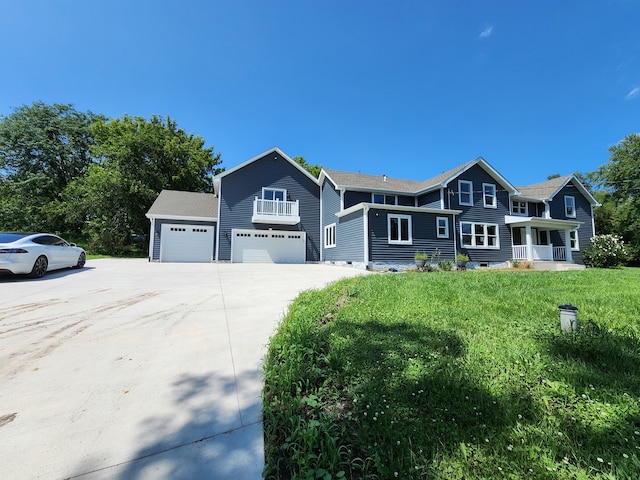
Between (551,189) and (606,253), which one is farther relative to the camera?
(551,189)

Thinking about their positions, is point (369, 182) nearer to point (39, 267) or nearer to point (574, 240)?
point (39, 267)

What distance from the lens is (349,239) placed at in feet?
50.7

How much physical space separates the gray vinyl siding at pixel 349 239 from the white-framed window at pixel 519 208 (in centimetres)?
1256

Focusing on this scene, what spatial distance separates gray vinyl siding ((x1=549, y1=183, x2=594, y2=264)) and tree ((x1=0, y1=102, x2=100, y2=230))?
41514 mm

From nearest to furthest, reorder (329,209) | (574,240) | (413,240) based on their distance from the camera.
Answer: (413,240) < (329,209) < (574,240)

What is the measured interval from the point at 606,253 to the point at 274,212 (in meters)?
19.8

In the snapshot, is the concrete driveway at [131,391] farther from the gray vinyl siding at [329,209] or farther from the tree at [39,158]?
the tree at [39,158]

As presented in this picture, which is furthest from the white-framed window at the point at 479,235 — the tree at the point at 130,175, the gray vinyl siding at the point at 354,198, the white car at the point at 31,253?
the tree at the point at 130,175

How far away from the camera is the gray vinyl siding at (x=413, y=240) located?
1402 centimetres

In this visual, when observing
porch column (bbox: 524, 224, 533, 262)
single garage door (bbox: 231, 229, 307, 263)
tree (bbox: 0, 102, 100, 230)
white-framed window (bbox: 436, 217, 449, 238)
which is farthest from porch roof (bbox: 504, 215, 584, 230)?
tree (bbox: 0, 102, 100, 230)

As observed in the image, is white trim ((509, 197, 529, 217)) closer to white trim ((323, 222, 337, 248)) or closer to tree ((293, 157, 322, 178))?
white trim ((323, 222, 337, 248))

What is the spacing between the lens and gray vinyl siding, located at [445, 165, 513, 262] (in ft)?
54.9

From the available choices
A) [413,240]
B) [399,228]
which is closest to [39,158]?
[399,228]

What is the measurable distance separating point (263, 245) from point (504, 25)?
15943 mm
